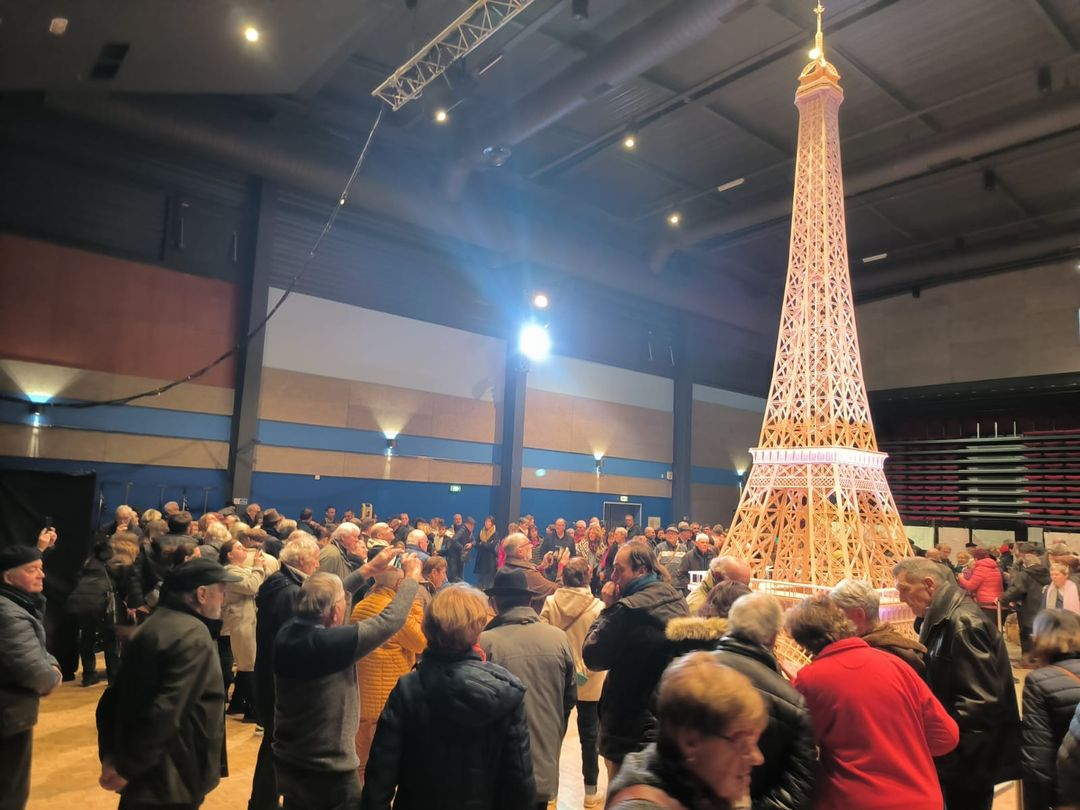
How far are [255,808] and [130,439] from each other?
28.2 ft

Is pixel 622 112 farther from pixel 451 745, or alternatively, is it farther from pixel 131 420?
pixel 451 745

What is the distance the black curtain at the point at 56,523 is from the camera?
262 inches

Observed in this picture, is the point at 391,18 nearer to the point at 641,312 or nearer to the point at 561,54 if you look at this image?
the point at 561,54

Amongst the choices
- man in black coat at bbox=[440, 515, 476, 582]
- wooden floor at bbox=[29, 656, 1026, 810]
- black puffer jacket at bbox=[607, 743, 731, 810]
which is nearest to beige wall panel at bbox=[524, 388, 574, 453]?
man in black coat at bbox=[440, 515, 476, 582]

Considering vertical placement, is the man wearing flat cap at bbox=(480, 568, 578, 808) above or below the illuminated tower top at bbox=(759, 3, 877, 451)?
below

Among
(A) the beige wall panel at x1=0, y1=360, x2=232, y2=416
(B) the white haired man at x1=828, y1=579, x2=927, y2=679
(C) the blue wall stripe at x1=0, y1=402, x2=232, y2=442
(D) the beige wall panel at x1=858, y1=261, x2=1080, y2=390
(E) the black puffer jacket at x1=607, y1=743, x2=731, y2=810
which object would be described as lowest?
(E) the black puffer jacket at x1=607, y1=743, x2=731, y2=810

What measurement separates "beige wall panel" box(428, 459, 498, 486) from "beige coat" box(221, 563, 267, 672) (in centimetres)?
840

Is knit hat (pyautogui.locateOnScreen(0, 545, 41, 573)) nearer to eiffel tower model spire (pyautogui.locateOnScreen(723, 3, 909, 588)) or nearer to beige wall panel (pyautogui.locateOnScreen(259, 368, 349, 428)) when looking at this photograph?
eiffel tower model spire (pyautogui.locateOnScreen(723, 3, 909, 588))

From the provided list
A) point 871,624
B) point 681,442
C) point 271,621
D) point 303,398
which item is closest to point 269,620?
point 271,621

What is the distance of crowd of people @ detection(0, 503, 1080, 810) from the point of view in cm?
207

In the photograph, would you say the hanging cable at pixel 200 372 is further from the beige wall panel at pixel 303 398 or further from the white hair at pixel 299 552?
the white hair at pixel 299 552

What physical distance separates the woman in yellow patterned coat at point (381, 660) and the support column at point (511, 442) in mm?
10866

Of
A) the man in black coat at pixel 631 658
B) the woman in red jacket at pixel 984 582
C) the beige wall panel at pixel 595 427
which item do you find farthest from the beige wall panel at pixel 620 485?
the man in black coat at pixel 631 658

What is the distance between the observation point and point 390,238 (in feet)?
44.5
